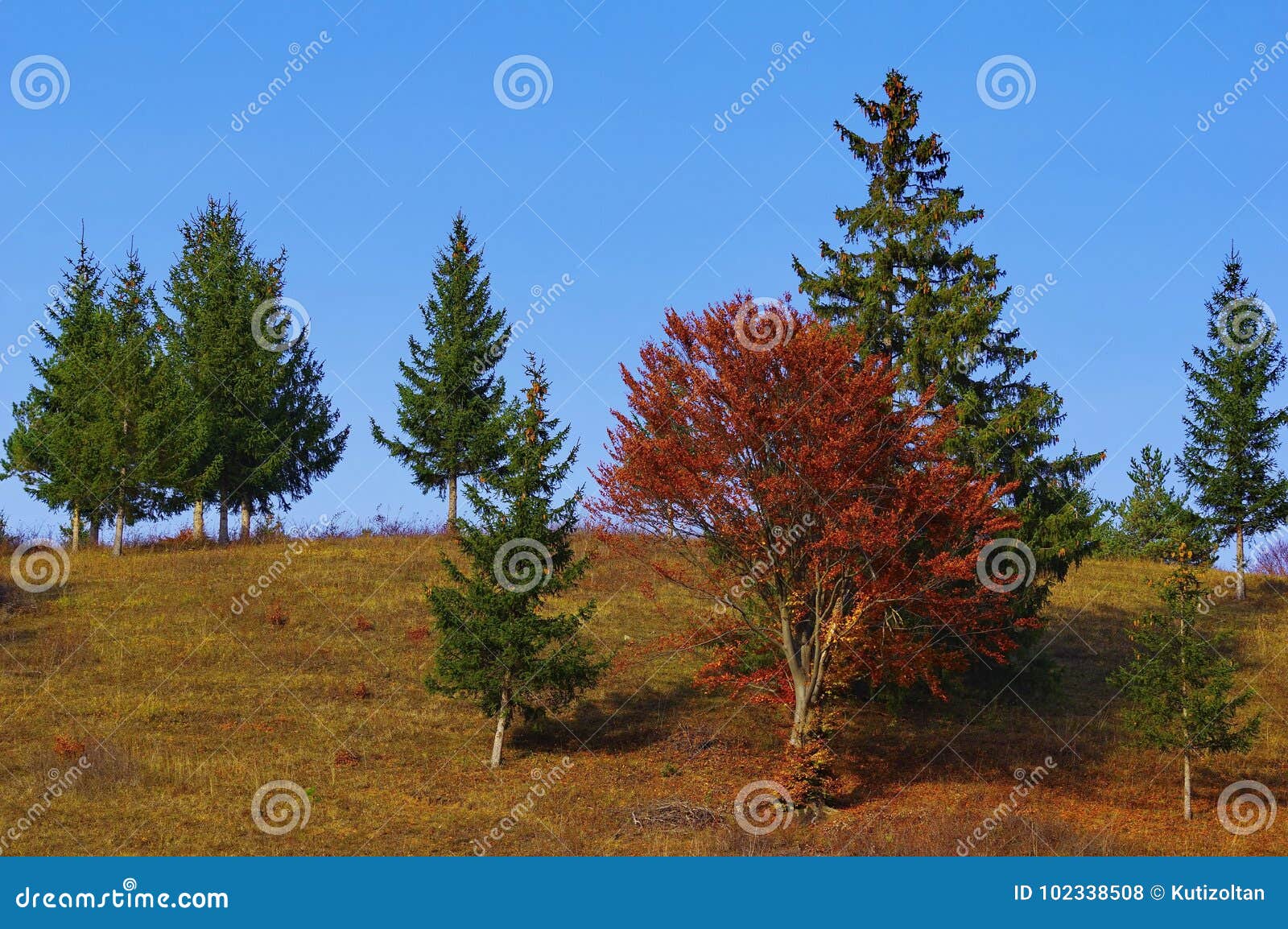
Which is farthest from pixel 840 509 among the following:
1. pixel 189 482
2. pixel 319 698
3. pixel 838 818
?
pixel 189 482

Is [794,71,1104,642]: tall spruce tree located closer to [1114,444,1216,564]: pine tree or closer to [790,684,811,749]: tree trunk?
[790,684,811,749]: tree trunk

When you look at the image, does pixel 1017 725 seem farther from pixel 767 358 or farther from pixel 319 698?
pixel 319 698

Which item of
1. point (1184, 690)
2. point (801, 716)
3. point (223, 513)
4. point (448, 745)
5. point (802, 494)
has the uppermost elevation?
point (223, 513)

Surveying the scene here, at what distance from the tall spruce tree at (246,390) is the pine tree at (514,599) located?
20868 millimetres

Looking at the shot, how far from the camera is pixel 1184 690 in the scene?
22141 mm

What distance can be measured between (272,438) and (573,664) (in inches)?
975

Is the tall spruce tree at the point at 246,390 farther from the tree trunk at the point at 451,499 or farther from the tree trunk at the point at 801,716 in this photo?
the tree trunk at the point at 801,716

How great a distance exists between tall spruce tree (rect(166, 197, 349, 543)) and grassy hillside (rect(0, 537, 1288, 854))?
29.3ft

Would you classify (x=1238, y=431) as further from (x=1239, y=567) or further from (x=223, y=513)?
(x=223, y=513)

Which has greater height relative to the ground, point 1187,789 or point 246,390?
point 246,390

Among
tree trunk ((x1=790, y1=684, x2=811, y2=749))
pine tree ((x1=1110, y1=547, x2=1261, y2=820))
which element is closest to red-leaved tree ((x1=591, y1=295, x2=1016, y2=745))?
tree trunk ((x1=790, y1=684, x2=811, y2=749))

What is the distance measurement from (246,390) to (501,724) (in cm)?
2522

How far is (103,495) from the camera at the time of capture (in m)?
38.1

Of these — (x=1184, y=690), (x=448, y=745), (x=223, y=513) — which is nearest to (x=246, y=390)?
(x=223, y=513)
